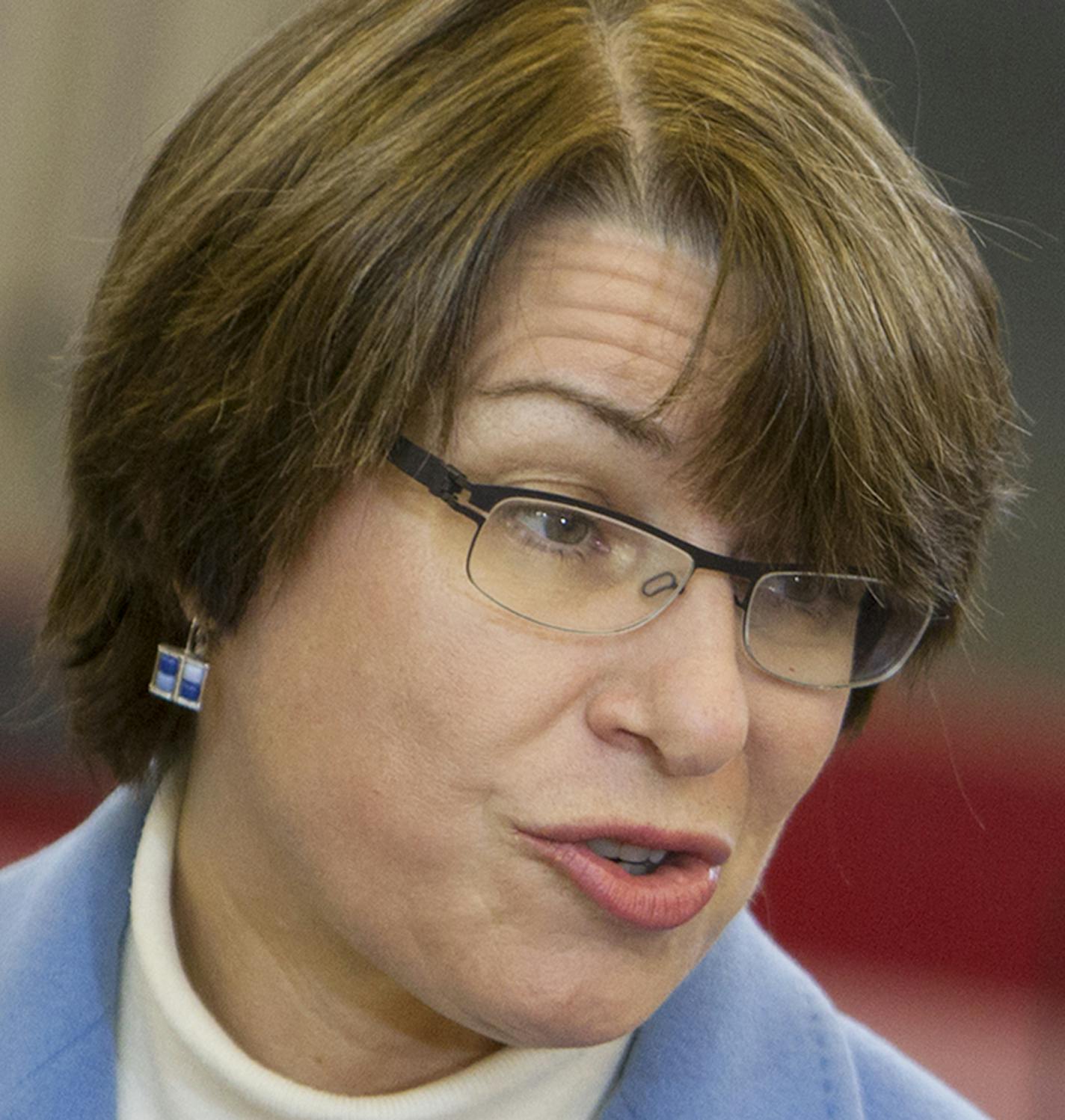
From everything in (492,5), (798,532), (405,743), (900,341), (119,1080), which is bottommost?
(119,1080)

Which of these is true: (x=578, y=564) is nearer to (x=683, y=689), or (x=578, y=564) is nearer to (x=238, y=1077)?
(x=683, y=689)

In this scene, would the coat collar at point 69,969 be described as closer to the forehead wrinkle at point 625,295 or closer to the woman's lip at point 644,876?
the woman's lip at point 644,876

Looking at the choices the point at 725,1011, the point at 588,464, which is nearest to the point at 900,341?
the point at 588,464

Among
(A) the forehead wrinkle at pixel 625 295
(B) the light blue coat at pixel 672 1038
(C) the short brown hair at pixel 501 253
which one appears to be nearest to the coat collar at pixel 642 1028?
(B) the light blue coat at pixel 672 1038

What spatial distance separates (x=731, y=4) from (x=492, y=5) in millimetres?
185

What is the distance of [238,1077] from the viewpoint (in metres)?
1.20

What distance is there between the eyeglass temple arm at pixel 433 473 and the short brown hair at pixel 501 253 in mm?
18

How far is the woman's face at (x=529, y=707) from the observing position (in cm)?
105

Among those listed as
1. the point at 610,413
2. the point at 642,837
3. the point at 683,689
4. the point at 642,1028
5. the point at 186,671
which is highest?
the point at 610,413

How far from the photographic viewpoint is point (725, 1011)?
1.31 m

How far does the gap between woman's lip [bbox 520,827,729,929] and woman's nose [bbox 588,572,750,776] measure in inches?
2.2


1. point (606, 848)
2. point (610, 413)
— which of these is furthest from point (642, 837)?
point (610, 413)

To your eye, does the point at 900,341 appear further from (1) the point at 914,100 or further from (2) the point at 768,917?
(2) the point at 768,917

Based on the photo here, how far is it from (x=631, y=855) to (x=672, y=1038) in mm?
251
